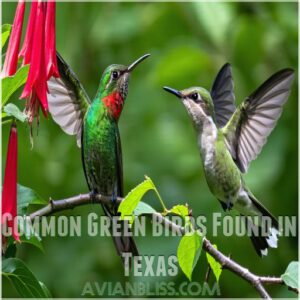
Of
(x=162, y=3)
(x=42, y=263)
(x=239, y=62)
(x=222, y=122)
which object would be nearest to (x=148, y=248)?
(x=42, y=263)

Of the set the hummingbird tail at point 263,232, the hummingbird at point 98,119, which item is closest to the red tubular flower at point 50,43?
the hummingbird at point 98,119

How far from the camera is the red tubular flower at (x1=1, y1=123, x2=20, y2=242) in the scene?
2.01m

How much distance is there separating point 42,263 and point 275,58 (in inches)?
74.1

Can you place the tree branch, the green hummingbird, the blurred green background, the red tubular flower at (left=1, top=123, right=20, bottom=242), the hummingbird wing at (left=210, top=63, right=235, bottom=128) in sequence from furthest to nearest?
the blurred green background
the hummingbird wing at (left=210, top=63, right=235, bottom=128)
the green hummingbird
the tree branch
the red tubular flower at (left=1, top=123, right=20, bottom=242)

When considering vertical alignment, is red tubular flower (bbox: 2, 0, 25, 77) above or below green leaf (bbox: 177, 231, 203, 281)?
above

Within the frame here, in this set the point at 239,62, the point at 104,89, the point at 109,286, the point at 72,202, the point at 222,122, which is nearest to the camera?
the point at 72,202

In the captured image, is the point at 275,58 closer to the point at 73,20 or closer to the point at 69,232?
the point at 73,20

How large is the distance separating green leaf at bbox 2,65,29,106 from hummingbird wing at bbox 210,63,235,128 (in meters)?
1.53

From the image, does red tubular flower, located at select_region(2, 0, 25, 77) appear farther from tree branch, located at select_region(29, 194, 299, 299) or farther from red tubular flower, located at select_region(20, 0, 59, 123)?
tree branch, located at select_region(29, 194, 299, 299)

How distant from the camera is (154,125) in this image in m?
4.73

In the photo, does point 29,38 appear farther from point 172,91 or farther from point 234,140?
point 234,140

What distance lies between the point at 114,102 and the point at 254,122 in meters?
0.69

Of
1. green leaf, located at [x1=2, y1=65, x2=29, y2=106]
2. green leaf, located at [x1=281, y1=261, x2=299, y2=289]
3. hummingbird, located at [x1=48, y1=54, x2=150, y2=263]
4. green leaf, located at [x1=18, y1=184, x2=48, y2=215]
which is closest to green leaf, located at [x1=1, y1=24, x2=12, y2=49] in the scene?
green leaf, located at [x1=2, y1=65, x2=29, y2=106]

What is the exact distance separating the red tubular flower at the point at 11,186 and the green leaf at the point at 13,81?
9 centimetres
